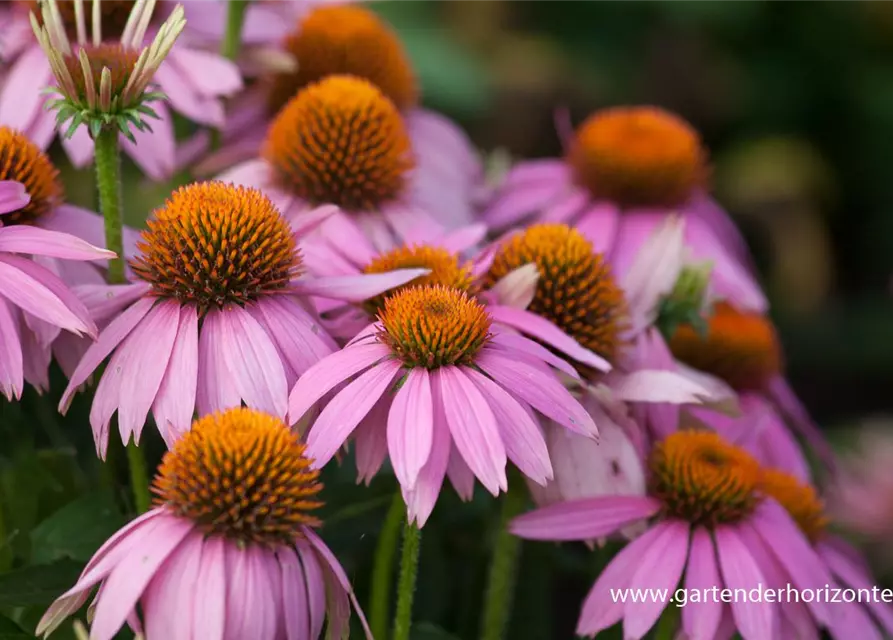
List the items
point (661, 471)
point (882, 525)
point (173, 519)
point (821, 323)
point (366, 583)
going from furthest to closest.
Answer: point (821, 323) → point (882, 525) → point (366, 583) → point (661, 471) → point (173, 519)

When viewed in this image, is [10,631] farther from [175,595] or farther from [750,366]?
[750,366]

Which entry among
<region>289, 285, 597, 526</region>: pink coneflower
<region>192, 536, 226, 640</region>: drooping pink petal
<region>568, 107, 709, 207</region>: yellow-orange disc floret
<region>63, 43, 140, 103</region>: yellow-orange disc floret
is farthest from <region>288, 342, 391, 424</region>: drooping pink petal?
<region>568, 107, 709, 207</region>: yellow-orange disc floret

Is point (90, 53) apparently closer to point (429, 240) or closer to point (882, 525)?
point (429, 240)

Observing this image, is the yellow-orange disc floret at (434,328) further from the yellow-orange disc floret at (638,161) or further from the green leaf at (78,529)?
the yellow-orange disc floret at (638,161)

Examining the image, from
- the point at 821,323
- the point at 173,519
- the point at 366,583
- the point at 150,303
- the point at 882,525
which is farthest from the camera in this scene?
the point at 821,323

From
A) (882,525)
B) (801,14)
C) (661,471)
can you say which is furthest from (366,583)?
(801,14)

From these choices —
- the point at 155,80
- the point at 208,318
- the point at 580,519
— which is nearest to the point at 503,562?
the point at 580,519

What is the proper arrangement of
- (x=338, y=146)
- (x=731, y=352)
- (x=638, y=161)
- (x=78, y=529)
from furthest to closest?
(x=638, y=161), (x=731, y=352), (x=338, y=146), (x=78, y=529)
